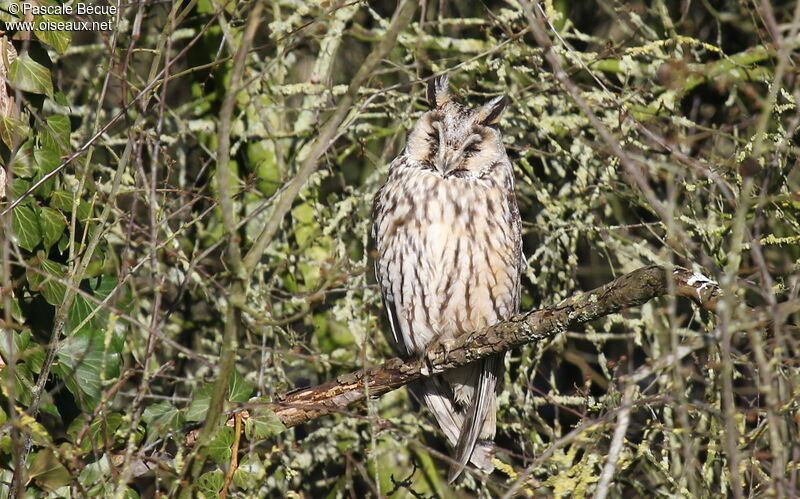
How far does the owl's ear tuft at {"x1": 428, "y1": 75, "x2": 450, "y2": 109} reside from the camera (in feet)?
11.3

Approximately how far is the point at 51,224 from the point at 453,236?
1.48 metres

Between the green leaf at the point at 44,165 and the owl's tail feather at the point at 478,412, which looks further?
the owl's tail feather at the point at 478,412

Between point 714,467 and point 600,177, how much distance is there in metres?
1.25

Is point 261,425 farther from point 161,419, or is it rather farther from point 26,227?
point 26,227

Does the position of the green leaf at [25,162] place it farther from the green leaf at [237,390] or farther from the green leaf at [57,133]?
the green leaf at [237,390]

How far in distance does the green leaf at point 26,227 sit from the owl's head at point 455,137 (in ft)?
4.98

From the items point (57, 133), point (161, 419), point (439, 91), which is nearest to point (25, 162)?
point (57, 133)

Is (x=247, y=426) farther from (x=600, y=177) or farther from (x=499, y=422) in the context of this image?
(x=600, y=177)

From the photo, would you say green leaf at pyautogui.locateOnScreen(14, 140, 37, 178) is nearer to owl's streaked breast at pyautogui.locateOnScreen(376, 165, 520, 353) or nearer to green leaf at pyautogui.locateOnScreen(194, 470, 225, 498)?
green leaf at pyautogui.locateOnScreen(194, 470, 225, 498)

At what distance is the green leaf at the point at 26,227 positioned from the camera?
2.42m

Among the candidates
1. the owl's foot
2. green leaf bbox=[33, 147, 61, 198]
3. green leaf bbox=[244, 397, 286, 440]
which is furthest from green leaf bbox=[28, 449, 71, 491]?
the owl's foot

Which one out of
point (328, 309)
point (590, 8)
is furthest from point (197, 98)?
point (590, 8)

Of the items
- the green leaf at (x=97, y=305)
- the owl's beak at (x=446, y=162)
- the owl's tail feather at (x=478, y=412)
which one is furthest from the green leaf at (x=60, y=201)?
the owl's tail feather at (x=478, y=412)

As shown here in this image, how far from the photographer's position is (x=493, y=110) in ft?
11.2
